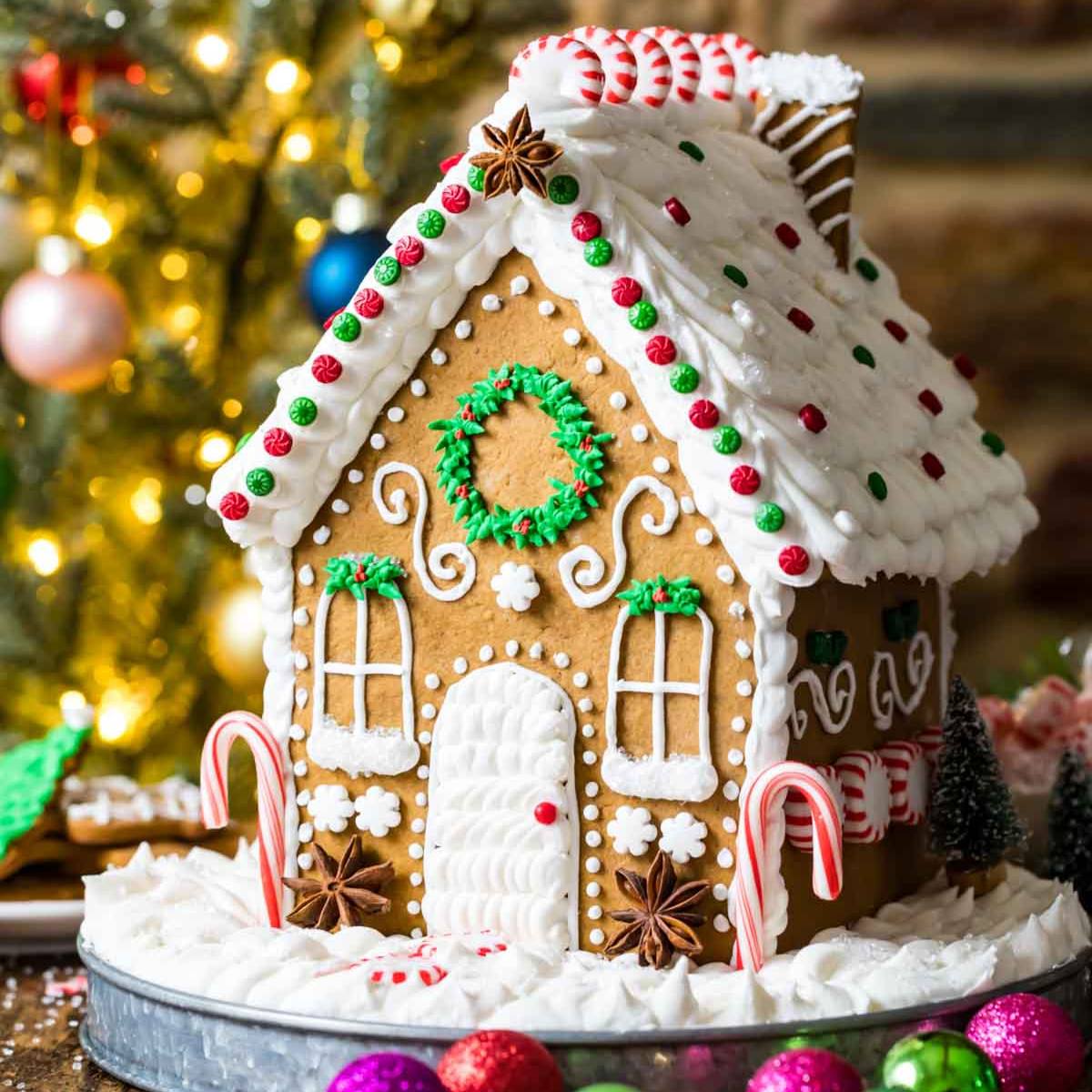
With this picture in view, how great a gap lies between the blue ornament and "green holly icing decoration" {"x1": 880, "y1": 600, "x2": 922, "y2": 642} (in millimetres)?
1188

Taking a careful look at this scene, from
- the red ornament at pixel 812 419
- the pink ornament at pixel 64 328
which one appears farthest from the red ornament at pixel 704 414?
the pink ornament at pixel 64 328

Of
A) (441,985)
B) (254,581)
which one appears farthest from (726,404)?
(254,581)

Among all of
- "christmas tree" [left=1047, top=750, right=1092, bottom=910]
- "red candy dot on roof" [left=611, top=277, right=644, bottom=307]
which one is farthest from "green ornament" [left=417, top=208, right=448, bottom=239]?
"christmas tree" [left=1047, top=750, right=1092, bottom=910]

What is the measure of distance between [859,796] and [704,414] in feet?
1.73

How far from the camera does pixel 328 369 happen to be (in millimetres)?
2334

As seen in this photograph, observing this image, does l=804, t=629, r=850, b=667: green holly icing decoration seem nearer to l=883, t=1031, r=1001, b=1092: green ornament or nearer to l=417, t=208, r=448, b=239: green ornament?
l=883, t=1031, r=1001, b=1092: green ornament

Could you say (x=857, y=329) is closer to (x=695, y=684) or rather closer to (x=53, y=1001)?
(x=695, y=684)

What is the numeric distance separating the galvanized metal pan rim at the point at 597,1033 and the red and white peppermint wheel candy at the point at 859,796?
26 cm

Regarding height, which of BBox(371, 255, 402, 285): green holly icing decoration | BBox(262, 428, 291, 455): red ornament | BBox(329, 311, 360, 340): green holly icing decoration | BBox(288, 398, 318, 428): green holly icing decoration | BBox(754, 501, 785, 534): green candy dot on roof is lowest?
BBox(754, 501, 785, 534): green candy dot on roof

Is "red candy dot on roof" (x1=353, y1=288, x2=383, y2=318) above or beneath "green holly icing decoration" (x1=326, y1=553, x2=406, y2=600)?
above

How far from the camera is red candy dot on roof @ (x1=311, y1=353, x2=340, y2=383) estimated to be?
2334 millimetres

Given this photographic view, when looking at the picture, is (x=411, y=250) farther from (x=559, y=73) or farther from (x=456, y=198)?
(x=559, y=73)

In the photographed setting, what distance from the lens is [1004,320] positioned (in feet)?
13.9

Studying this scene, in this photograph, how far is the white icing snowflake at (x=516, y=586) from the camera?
7.51ft
